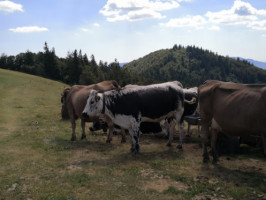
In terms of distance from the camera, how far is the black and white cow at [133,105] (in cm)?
1097

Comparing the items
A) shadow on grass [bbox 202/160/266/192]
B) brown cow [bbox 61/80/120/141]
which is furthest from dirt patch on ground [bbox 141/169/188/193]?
brown cow [bbox 61/80/120/141]

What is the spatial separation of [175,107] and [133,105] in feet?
6.70

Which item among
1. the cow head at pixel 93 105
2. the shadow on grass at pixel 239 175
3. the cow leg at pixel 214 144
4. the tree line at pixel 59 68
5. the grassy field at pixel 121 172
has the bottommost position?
the grassy field at pixel 121 172

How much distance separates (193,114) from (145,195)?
28.8 ft

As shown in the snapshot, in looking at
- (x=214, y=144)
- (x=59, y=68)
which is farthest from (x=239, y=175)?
(x=59, y=68)

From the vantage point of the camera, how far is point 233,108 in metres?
8.50

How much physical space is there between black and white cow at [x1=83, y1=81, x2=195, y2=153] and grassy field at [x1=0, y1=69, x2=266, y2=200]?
4.32 feet

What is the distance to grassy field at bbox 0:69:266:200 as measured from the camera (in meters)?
7.11

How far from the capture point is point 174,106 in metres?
11.7

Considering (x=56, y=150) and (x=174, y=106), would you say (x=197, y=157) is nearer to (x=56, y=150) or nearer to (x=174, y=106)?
(x=174, y=106)

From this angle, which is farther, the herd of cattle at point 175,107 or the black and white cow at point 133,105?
the black and white cow at point 133,105

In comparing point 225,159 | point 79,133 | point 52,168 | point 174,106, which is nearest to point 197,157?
point 225,159

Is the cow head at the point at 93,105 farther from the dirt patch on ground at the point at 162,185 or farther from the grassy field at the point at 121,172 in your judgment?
the dirt patch on ground at the point at 162,185

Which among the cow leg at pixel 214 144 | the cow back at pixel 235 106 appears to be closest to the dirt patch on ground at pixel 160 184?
the cow leg at pixel 214 144
